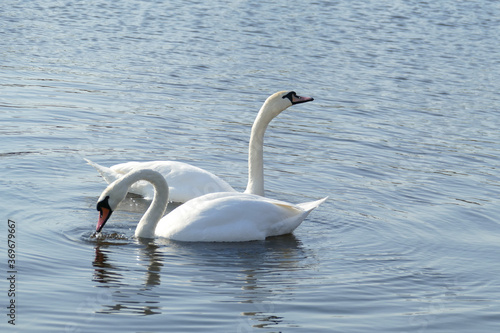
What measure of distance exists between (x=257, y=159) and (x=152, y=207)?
1.56 metres

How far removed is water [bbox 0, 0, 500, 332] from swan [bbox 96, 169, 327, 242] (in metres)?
0.15

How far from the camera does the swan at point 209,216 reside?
8461mm

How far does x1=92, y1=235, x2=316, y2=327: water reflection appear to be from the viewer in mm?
6859

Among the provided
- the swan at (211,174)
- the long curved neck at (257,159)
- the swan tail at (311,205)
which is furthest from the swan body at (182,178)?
the swan tail at (311,205)

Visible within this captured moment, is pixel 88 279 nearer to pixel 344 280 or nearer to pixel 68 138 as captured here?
pixel 344 280

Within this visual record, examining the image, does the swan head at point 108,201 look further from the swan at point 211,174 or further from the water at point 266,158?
the swan at point 211,174

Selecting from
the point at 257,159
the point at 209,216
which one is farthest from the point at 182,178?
the point at 209,216

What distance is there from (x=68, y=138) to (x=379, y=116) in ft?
16.9

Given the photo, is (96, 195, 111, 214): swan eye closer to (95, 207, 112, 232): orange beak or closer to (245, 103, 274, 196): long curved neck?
(95, 207, 112, 232): orange beak

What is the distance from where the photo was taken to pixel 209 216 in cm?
852

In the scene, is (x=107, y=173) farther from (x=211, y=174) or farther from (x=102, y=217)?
(x=102, y=217)

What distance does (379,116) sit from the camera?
14.5 metres

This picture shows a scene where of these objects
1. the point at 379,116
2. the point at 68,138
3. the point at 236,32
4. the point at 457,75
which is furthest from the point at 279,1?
the point at 68,138

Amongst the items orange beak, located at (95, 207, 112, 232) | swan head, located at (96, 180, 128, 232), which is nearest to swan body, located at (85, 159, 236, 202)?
swan head, located at (96, 180, 128, 232)
